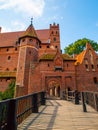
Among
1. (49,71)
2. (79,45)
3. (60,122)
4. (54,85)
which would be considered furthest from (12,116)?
(79,45)

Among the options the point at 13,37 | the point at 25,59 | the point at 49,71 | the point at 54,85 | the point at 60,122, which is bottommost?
the point at 60,122

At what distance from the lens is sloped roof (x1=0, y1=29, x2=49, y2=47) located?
39009 mm

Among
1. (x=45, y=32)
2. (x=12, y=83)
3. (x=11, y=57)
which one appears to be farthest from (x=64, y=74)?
(x=45, y=32)

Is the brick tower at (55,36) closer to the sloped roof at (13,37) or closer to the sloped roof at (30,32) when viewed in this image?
the sloped roof at (13,37)

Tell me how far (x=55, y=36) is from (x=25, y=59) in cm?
1514

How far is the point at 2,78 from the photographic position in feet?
103

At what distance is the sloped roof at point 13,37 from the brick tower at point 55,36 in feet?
4.54

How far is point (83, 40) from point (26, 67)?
18757 millimetres

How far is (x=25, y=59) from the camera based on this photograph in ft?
93.9

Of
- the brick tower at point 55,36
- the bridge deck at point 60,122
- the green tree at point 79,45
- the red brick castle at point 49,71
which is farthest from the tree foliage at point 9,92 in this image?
the bridge deck at point 60,122

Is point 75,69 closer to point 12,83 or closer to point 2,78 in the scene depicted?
point 12,83

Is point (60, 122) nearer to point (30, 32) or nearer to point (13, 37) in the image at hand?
point (30, 32)

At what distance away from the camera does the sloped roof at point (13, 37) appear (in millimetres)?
39009

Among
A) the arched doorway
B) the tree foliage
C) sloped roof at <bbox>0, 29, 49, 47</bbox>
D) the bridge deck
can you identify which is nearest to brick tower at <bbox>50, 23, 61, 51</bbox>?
sloped roof at <bbox>0, 29, 49, 47</bbox>
